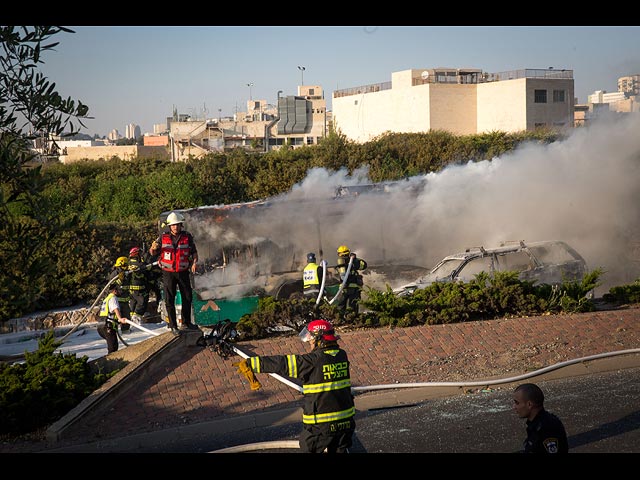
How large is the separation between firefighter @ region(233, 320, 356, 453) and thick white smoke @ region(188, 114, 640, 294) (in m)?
9.89

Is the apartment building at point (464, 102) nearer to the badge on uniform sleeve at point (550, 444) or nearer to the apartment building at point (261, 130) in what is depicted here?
the apartment building at point (261, 130)

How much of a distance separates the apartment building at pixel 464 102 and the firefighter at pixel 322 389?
50.1m

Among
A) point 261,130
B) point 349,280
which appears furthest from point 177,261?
point 261,130

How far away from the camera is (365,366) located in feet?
37.5

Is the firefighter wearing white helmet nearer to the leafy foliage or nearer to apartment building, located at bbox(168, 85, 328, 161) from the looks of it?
the leafy foliage

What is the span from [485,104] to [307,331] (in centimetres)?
5466

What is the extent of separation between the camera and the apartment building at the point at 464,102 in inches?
2240

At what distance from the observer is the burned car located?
16094 millimetres

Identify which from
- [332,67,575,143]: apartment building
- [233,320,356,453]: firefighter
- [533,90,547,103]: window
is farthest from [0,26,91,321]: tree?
[533,90,547,103]: window

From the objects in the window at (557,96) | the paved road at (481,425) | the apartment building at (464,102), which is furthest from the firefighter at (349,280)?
the window at (557,96)

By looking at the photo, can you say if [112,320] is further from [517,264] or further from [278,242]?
[517,264]

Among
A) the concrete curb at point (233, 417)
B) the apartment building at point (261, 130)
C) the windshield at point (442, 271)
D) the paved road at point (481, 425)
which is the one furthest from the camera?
the apartment building at point (261, 130)
